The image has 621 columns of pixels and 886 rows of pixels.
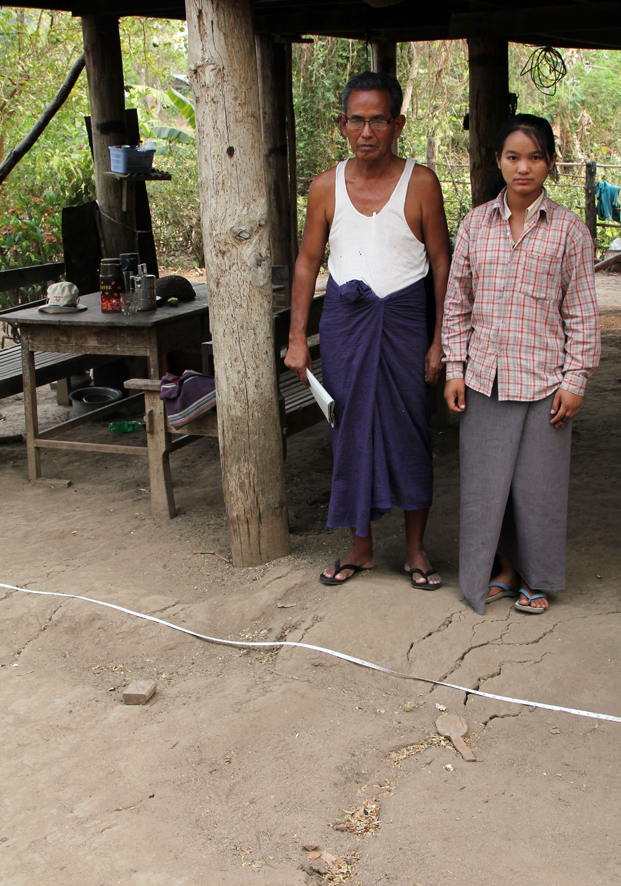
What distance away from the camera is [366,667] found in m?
2.82

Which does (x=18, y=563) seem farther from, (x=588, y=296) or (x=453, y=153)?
(x=453, y=153)

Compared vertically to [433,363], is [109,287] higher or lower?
higher

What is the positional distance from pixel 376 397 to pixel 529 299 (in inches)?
26.7

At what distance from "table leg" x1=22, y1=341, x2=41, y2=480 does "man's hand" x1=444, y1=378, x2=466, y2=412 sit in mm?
2833

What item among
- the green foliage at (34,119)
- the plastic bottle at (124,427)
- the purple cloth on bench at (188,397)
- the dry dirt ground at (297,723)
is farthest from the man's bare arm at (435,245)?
the green foliage at (34,119)

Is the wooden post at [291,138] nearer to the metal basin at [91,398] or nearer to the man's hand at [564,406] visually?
the metal basin at [91,398]

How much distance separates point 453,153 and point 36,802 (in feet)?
50.6

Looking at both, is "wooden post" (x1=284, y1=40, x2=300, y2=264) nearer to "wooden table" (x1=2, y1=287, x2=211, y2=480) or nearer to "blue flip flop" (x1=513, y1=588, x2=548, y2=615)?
"wooden table" (x1=2, y1=287, x2=211, y2=480)

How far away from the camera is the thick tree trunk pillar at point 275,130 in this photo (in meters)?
7.18

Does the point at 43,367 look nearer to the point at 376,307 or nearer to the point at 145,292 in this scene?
the point at 145,292

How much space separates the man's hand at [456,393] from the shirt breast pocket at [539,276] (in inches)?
15.3

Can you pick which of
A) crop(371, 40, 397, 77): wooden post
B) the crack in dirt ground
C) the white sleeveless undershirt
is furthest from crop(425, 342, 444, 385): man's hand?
crop(371, 40, 397, 77): wooden post

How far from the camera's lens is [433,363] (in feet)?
10.1

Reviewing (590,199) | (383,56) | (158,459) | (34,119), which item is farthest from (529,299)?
(590,199)
